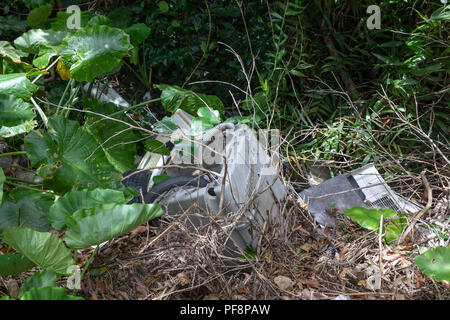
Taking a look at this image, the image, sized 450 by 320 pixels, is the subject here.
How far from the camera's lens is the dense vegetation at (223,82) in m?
1.89

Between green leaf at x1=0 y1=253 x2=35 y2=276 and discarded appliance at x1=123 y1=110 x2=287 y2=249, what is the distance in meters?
0.54

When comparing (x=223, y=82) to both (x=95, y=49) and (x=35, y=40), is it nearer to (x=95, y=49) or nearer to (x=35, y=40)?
(x=95, y=49)

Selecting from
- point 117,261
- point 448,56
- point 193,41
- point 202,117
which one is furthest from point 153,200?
point 448,56

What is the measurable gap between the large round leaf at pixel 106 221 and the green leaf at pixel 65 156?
0.43m

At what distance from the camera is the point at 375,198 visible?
232 cm

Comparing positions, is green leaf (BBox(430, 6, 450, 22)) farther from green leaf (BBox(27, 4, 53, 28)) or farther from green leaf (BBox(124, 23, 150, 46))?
green leaf (BBox(27, 4, 53, 28))

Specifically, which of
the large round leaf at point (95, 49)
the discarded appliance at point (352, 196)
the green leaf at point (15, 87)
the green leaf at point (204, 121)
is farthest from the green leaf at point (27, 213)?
the discarded appliance at point (352, 196)

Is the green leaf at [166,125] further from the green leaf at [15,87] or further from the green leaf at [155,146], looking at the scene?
the green leaf at [15,87]

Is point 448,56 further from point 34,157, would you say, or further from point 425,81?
point 34,157

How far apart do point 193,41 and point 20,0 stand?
1410 mm

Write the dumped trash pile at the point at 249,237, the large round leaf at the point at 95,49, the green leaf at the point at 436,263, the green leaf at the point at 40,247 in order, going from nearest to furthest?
the green leaf at the point at 40,247, the green leaf at the point at 436,263, the dumped trash pile at the point at 249,237, the large round leaf at the point at 95,49

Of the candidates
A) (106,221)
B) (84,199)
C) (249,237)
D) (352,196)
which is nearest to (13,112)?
(84,199)

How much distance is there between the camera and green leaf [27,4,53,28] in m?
2.77

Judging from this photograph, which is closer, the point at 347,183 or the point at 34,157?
the point at 34,157
